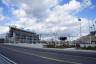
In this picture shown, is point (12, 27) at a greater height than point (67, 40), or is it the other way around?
point (12, 27)

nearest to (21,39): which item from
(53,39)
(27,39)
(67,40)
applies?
(27,39)

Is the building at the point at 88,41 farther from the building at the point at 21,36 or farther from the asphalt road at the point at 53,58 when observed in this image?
the building at the point at 21,36

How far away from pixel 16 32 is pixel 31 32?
16.6 metres

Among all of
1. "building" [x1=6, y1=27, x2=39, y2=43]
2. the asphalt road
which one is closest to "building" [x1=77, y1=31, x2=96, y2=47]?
the asphalt road

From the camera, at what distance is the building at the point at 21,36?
431 ft

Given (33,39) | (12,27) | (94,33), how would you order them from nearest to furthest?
(94,33)
(33,39)
(12,27)

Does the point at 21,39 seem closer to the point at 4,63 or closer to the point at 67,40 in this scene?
the point at 67,40

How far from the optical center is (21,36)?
142250 millimetres

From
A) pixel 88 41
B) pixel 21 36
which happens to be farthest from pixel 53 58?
pixel 21 36

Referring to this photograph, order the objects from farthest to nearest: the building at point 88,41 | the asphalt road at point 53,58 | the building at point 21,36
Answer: the building at point 21,36, the building at point 88,41, the asphalt road at point 53,58

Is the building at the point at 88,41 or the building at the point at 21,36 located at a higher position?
the building at the point at 21,36

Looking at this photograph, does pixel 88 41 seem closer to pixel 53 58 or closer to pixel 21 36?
pixel 21 36

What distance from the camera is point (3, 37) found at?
490 ft

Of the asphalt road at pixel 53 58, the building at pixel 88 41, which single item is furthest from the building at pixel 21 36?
the asphalt road at pixel 53 58
